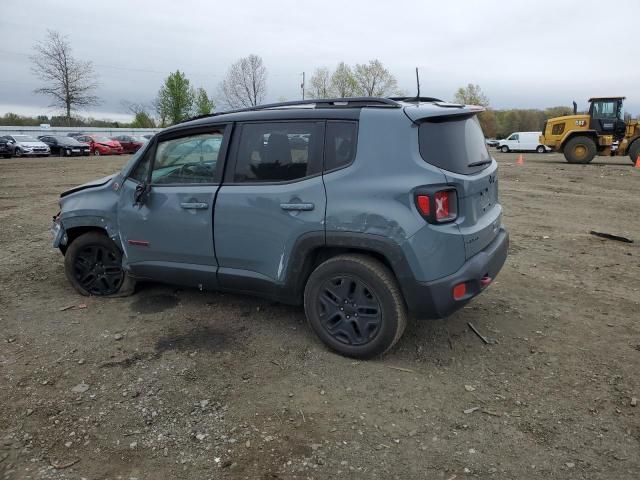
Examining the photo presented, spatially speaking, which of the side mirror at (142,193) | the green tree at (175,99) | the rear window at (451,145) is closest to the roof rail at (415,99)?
the rear window at (451,145)

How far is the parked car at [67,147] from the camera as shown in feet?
112

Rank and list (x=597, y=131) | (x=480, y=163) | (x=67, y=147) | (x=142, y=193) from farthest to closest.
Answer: (x=67, y=147) → (x=597, y=131) → (x=142, y=193) → (x=480, y=163)

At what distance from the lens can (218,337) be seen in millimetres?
3957

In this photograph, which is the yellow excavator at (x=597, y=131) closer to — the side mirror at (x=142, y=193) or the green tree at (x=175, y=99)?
the side mirror at (x=142, y=193)

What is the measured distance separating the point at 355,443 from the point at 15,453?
1.84 meters

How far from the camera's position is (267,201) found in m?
3.66

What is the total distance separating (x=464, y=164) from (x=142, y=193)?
8.74ft

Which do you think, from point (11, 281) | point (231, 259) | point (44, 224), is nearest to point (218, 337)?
point (231, 259)

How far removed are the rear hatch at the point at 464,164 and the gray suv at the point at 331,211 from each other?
0.01 meters

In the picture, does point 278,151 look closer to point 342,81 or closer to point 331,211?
point 331,211

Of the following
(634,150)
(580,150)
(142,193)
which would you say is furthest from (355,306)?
(580,150)

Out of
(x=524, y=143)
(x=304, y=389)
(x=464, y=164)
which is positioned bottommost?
(x=304, y=389)

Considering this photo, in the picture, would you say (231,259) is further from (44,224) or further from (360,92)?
(360,92)

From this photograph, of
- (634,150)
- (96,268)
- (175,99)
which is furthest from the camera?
(175,99)
